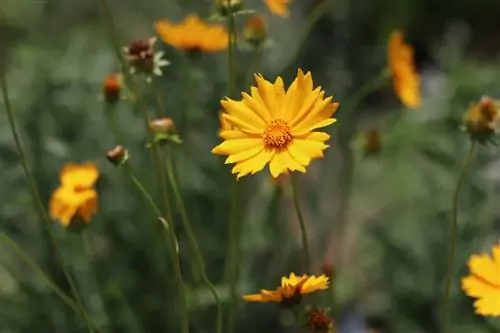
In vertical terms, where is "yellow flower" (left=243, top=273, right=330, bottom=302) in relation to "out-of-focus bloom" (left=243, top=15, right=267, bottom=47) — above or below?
below

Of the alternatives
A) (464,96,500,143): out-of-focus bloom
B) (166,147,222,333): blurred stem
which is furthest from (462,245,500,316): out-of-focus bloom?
(166,147,222,333): blurred stem

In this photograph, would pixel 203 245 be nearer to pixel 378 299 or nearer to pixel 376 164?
pixel 378 299

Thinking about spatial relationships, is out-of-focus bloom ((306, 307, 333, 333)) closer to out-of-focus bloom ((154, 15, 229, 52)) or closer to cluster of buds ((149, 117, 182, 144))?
cluster of buds ((149, 117, 182, 144))

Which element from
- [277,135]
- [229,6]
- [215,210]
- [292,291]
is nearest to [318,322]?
[292,291]

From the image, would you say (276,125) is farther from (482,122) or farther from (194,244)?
(482,122)

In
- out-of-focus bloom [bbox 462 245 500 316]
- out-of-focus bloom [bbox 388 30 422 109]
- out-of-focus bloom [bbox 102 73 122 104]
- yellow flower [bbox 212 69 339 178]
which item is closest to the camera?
yellow flower [bbox 212 69 339 178]

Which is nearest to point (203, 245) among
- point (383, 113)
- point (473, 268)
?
point (473, 268)
